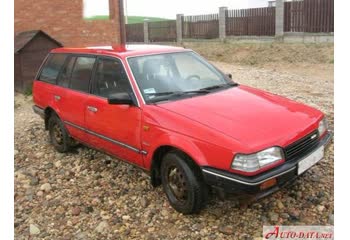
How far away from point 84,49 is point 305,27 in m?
15.8

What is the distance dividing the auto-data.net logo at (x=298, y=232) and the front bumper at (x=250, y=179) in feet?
1.62

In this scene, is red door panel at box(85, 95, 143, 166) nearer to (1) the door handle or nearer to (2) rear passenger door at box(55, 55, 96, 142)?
(1) the door handle

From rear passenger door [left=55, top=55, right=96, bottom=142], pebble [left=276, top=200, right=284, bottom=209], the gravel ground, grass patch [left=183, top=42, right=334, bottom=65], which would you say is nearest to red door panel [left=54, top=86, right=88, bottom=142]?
rear passenger door [left=55, top=55, right=96, bottom=142]

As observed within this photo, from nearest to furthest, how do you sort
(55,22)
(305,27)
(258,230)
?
(258,230), (55,22), (305,27)

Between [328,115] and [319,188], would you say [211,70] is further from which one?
[328,115]

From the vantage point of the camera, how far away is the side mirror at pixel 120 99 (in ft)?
13.5

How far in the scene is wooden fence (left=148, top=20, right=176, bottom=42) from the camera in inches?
1060

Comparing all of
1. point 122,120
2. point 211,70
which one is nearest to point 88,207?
point 122,120

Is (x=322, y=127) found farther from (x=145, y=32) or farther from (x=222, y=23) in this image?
(x=145, y=32)

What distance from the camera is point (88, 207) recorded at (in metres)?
4.32

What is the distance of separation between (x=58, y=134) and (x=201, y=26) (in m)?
20.1

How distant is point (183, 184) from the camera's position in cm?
377

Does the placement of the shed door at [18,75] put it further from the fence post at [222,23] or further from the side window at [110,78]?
the fence post at [222,23]

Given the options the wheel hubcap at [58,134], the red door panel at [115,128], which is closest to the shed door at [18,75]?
the wheel hubcap at [58,134]
